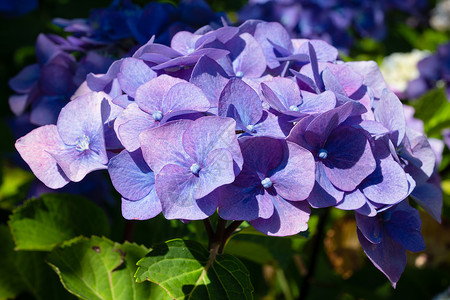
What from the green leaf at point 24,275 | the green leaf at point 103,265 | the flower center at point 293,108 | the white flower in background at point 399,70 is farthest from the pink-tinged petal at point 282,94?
the white flower in background at point 399,70

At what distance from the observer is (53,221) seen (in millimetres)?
996

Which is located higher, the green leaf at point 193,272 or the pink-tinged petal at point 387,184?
the pink-tinged petal at point 387,184

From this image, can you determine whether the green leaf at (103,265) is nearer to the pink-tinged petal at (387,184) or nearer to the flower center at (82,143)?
the flower center at (82,143)

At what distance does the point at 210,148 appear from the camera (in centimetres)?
64

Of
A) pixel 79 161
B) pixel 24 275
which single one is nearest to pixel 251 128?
pixel 79 161

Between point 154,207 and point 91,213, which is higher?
point 154,207

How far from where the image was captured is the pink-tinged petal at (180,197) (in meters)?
0.62

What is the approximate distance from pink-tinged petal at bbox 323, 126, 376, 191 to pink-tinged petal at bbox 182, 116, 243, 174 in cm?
14

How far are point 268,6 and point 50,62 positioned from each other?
1167 mm

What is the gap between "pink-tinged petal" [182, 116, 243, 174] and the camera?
620mm

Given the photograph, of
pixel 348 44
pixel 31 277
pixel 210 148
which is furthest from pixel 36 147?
pixel 348 44

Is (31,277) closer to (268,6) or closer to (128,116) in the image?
(128,116)

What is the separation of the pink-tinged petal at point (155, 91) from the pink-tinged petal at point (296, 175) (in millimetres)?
177

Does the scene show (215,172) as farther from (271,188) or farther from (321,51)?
(321,51)
